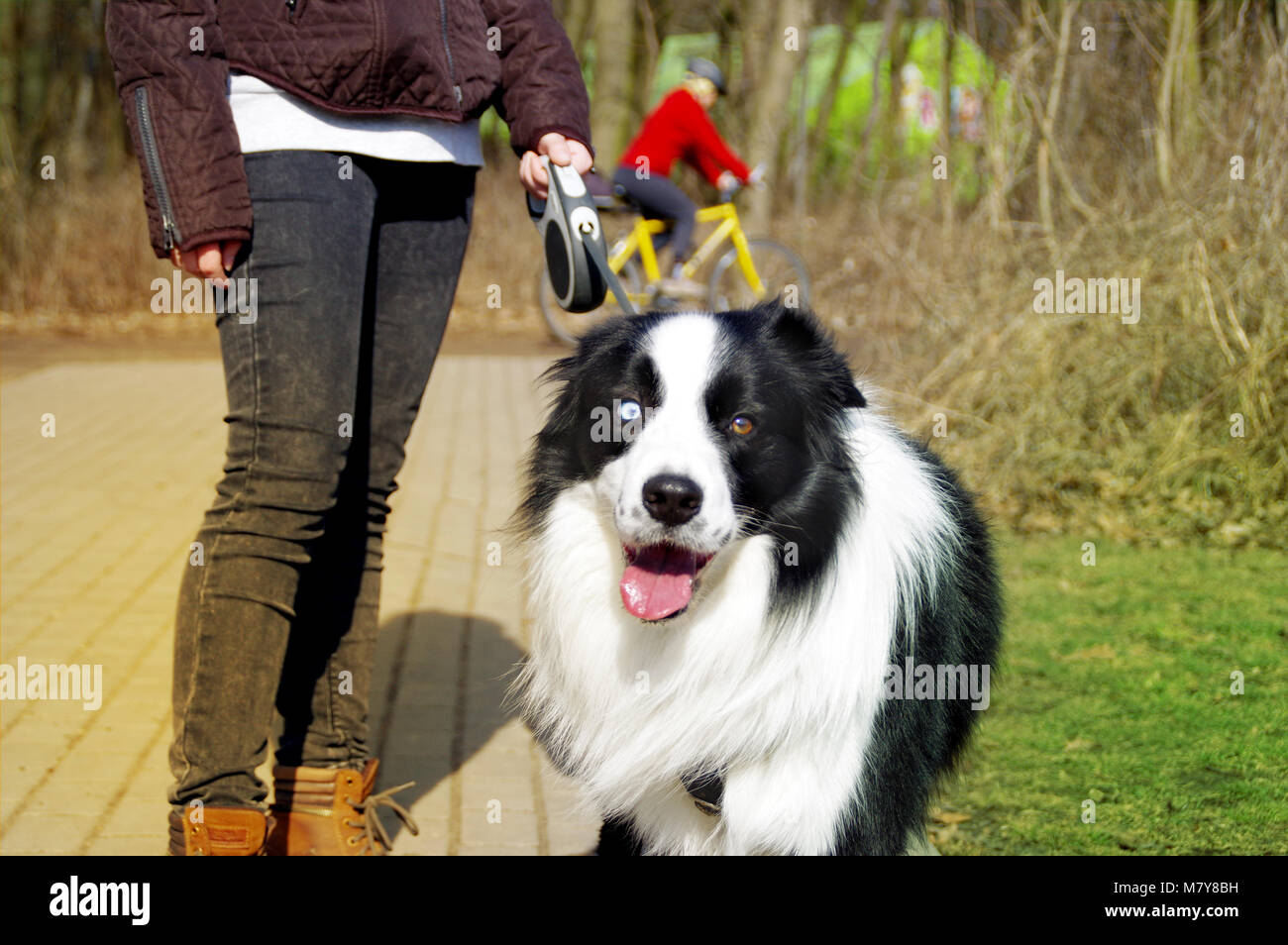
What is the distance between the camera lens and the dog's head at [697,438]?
2.44m

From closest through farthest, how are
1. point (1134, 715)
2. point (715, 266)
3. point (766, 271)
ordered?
point (1134, 715), point (766, 271), point (715, 266)

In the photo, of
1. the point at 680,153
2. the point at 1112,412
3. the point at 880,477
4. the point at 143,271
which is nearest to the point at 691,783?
the point at 880,477

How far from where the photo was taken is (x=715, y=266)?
41.1 feet

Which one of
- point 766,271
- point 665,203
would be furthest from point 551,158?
point 766,271

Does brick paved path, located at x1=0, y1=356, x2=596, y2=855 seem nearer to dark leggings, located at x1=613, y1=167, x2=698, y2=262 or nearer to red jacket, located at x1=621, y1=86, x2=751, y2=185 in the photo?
dark leggings, located at x1=613, y1=167, x2=698, y2=262

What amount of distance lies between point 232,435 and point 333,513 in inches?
19.5

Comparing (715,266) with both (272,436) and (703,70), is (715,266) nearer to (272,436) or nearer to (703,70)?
(703,70)

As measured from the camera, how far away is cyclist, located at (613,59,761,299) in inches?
443

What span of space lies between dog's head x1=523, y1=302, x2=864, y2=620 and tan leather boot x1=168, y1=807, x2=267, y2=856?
886 millimetres

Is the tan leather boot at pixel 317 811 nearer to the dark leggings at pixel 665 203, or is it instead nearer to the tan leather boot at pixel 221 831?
the tan leather boot at pixel 221 831

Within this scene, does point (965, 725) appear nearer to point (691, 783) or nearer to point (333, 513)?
point (691, 783)

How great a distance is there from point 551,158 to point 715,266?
9784 mm

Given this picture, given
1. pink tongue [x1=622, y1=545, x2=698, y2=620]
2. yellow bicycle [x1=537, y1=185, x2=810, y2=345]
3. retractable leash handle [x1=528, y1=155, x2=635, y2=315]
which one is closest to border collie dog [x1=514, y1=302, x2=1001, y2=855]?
pink tongue [x1=622, y1=545, x2=698, y2=620]

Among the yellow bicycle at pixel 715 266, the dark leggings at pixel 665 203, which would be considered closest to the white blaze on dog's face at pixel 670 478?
the yellow bicycle at pixel 715 266
